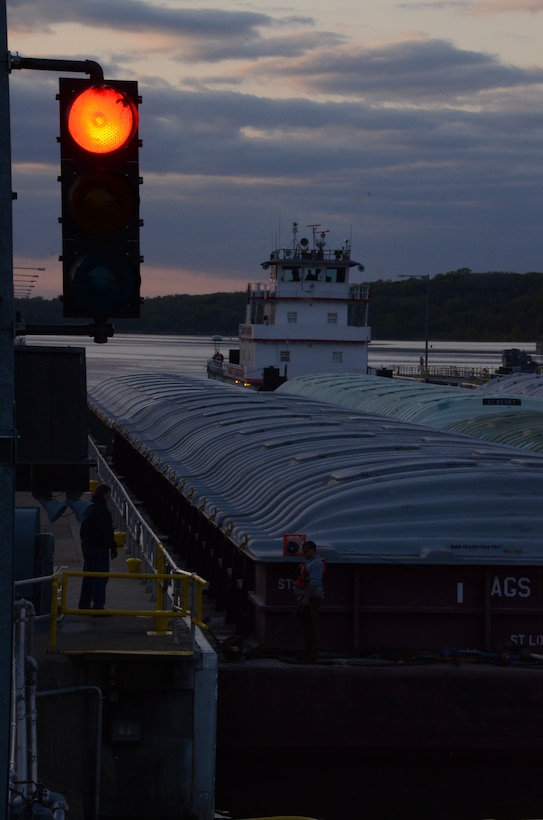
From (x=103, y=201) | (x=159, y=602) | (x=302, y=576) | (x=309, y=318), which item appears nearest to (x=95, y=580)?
(x=159, y=602)

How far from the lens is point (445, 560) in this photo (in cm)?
1502

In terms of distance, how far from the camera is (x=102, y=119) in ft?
16.8

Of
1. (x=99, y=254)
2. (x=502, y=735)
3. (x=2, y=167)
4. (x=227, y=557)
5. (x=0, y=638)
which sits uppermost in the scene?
(x=2, y=167)

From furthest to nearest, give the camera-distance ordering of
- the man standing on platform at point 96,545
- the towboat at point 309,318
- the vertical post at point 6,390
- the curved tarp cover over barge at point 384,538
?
the towboat at point 309,318
the curved tarp cover over barge at point 384,538
the man standing on platform at point 96,545
the vertical post at point 6,390

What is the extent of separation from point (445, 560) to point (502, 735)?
2.18 m

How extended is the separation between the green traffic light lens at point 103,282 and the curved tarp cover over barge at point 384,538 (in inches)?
395

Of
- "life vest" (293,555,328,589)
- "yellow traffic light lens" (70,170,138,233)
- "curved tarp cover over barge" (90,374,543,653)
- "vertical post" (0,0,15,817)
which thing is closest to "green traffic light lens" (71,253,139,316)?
"yellow traffic light lens" (70,170,138,233)

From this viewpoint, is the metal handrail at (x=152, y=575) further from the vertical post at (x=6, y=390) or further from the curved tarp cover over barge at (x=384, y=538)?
the vertical post at (x=6, y=390)

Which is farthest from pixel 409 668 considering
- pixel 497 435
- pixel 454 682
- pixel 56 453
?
pixel 497 435

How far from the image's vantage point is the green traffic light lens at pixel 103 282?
5.16 meters

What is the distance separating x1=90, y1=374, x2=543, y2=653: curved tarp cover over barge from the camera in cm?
1522

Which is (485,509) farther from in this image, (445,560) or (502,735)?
(502,735)

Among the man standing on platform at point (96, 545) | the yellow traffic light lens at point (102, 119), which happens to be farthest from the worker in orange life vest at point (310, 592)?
the yellow traffic light lens at point (102, 119)

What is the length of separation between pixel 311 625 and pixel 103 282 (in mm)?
9939
